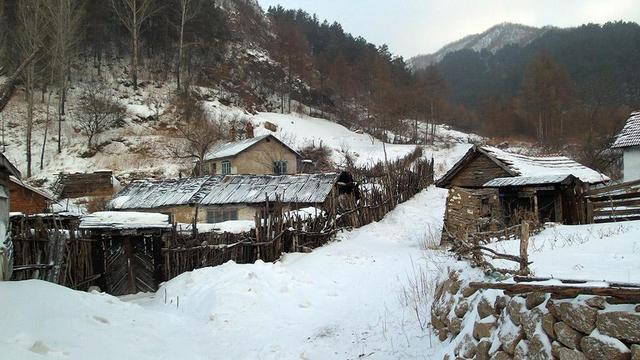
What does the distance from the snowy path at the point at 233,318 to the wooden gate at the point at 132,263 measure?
3.10ft

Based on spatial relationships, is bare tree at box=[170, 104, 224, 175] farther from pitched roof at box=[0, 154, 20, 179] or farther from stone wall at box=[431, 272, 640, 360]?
stone wall at box=[431, 272, 640, 360]

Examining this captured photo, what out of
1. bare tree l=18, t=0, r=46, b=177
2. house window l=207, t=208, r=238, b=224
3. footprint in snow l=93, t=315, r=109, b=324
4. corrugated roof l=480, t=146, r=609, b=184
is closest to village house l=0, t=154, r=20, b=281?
footprint in snow l=93, t=315, r=109, b=324

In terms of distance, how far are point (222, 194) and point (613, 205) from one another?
17714 millimetres

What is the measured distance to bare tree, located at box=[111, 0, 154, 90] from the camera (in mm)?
46312

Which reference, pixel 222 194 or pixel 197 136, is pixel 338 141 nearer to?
pixel 197 136

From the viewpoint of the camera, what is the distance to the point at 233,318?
8680 millimetres

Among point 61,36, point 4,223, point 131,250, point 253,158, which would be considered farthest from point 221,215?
A: point 61,36

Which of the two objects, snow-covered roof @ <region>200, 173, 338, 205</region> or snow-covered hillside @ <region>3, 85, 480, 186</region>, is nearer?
snow-covered roof @ <region>200, 173, 338, 205</region>

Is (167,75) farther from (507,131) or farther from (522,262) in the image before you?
(522,262)

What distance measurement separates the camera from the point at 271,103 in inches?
2211

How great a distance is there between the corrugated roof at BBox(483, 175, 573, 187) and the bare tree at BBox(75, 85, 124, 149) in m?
31.9

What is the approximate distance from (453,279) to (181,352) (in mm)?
4208

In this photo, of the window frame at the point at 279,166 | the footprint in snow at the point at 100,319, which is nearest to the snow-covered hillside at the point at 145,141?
the window frame at the point at 279,166

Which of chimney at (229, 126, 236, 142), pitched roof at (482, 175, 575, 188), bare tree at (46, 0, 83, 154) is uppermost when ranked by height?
bare tree at (46, 0, 83, 154)
